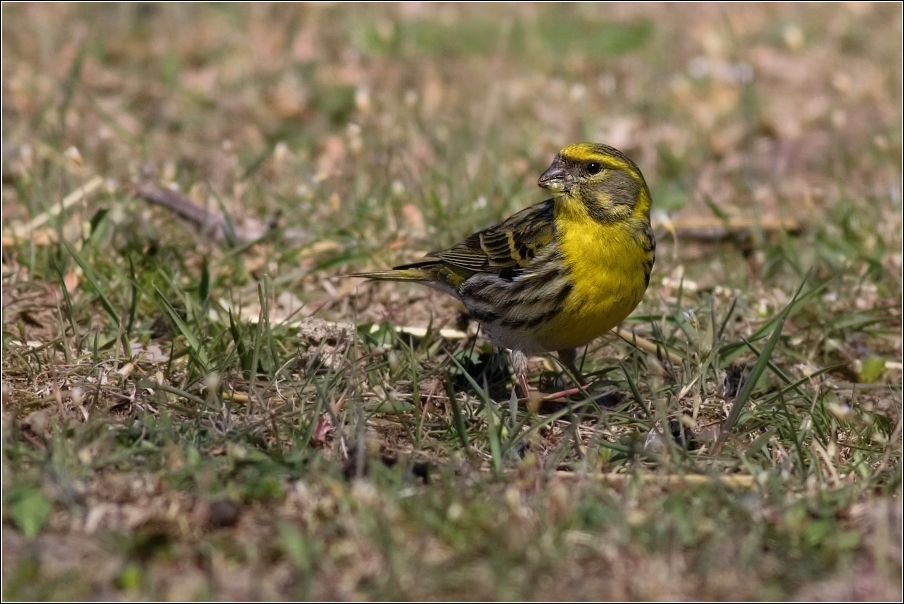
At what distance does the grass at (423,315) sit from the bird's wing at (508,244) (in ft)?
1.15

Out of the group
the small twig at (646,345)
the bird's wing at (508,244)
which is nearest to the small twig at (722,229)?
the small twig at (646,345)

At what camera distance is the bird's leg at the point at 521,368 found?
16.5ft

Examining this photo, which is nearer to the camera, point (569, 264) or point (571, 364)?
point (569, 264)

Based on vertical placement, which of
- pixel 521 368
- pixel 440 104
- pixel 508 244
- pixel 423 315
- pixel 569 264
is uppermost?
pixel 440 104

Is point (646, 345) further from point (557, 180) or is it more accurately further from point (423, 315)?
point (423, 315)

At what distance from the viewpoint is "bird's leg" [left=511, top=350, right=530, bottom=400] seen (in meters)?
5.04

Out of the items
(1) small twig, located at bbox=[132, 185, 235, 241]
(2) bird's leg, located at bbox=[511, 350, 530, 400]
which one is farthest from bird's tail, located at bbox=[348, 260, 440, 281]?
(1) small twig, located at bbox=[132, 185, 235, 241]

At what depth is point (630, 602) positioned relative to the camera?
3.39 m

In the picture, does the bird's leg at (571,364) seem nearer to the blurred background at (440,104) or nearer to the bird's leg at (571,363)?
the bird's leg at (571,363)

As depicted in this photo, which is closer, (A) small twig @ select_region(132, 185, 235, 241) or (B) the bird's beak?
(B) the bird's beak

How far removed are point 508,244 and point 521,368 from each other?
2.02 ft

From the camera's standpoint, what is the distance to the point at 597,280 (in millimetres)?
4910

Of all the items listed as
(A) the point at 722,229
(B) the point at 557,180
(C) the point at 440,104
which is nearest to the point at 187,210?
(B) the point at 557,180

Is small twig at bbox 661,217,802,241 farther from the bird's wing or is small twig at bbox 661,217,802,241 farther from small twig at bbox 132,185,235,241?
small twig at bbox 132,185,235,241
